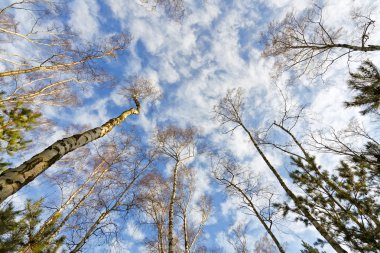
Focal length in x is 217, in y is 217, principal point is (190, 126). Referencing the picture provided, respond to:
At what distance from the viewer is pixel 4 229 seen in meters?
4.56

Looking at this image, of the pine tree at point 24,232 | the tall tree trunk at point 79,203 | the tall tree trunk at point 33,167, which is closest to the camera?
the tall tree trunk at point 33,167

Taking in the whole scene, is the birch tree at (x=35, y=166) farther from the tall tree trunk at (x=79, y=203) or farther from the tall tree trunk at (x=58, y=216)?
the tall tree trunk at (x=79, y=203)

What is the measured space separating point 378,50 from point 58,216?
10905 millimetres

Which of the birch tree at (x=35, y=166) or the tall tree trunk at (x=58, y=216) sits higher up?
the tall tree trunk at (x=58, y=216)

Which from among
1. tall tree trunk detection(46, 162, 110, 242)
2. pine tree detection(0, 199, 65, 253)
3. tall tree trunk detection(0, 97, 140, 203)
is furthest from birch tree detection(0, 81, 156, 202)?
tall tree trunk detection(46, 162, 110, 242)

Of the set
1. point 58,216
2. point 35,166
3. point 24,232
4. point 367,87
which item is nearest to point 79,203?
point 58,216

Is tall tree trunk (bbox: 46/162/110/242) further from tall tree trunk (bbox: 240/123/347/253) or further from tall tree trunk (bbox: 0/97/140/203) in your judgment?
tall tree trunk (bbox: 240/123/347/253)

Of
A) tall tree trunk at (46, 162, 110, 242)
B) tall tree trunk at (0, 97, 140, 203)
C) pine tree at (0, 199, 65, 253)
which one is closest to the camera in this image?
tall tree trunk at (0, 97, 140, 203)

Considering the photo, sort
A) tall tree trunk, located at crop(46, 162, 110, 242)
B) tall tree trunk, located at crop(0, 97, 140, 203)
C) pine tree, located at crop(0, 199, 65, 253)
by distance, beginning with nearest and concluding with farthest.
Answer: tall tree trunk, located at crop(0, 97, 140, 203) < pine tree, located at crop(0, 199, 65, 253) < tall tree trunk, located at crop(46, 162, 110, 242)

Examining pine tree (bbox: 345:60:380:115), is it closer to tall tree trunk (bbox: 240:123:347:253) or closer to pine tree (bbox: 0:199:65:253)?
tall tree trunk (bbox: 240:123:347:253)

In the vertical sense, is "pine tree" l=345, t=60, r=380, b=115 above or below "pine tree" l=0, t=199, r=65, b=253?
above

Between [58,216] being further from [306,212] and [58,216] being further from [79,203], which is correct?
[306,212]

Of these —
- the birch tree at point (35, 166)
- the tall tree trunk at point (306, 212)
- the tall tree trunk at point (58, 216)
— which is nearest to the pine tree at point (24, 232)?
the tall tree trunk at point (58, 216)

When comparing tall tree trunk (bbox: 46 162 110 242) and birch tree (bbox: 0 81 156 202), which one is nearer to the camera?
birch tree (bbox: 0 81 156 202)
